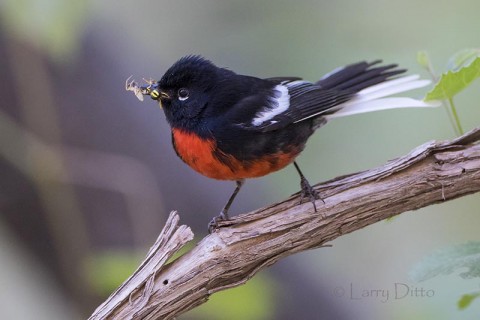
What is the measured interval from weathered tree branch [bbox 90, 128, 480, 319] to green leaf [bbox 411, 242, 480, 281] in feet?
1.01

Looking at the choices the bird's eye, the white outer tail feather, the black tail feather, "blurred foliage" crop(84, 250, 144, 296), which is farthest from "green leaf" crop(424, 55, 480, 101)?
"blurred foliage" crop(84, 250, 144, 296)

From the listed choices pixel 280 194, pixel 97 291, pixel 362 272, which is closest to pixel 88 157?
pixel 97 291

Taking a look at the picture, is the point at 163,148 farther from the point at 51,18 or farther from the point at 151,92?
the point at 51,18

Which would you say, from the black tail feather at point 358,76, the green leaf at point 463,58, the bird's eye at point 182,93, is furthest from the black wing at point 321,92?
the green leaf at point 463,58

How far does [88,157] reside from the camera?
362cm

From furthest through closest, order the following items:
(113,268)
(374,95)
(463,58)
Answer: (374,95) → (113,268) → (463,58)

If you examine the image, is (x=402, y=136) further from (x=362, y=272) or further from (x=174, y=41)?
(x=174, y=41)

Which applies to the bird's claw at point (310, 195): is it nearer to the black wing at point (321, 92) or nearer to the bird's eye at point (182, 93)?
the black wing at point (321, 92)

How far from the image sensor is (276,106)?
2852 mm

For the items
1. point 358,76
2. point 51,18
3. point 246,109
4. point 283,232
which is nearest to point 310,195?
point 283,232

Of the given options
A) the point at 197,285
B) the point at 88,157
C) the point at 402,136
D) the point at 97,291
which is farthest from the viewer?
the point at 402,136

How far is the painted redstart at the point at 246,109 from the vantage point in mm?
2674

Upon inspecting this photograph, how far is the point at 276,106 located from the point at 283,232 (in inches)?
33.8

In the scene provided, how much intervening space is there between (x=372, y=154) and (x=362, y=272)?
101 centimetres
